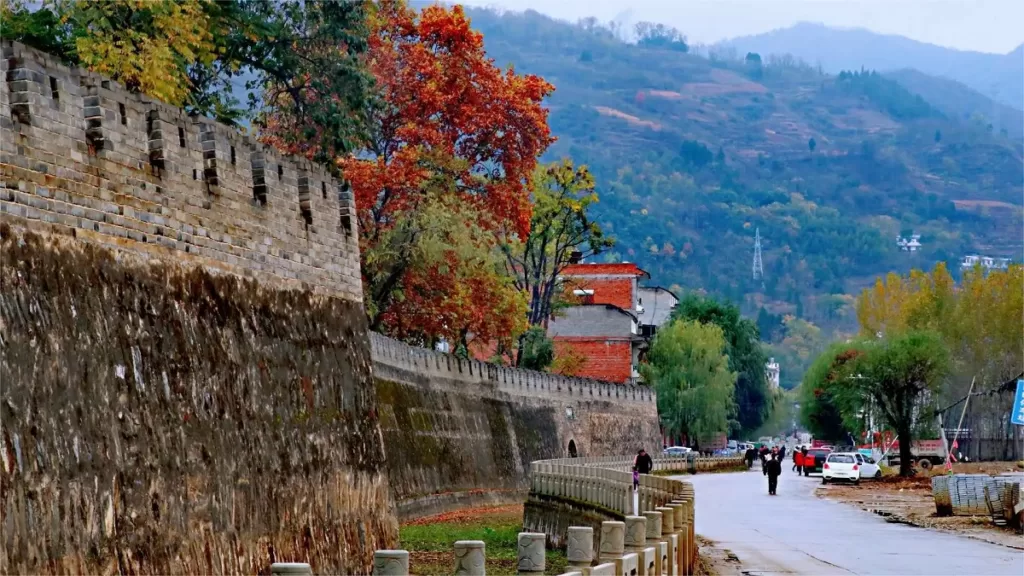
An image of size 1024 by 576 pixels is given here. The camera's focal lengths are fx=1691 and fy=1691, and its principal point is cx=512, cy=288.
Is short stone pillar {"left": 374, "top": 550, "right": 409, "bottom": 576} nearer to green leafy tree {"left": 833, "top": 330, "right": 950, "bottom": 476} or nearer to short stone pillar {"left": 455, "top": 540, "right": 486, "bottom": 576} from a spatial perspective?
short stone pillar {"left": 455, "top": 540, "right": 486, "bottom": 576}

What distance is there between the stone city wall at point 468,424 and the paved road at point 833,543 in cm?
674

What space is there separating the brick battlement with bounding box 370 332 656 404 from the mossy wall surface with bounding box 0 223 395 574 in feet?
48.0

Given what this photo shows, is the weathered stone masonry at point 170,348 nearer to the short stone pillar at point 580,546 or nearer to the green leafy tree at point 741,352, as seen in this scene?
the short stone pillar at point 580,546

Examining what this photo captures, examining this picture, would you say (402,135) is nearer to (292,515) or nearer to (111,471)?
(292,515)

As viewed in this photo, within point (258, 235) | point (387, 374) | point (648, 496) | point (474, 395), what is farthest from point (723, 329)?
point (258, 235)

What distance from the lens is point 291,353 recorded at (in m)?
24.4

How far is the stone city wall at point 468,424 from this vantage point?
136ft

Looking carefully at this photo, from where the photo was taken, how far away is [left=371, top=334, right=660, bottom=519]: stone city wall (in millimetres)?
41500

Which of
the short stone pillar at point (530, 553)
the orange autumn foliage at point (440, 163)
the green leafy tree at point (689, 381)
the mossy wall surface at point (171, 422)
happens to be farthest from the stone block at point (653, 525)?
the green leafy tree at point (689, 381)

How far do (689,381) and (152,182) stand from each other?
87.5 metres

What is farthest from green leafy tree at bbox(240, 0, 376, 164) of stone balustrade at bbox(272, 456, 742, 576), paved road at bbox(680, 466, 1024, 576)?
paved road at bbox(680, 466, 1024, 576)

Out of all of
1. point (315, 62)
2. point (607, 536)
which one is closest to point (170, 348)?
point (607, 536)

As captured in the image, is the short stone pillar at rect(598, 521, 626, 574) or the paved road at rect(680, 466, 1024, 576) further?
the paved road at rect(680, 466, 1024, 576)

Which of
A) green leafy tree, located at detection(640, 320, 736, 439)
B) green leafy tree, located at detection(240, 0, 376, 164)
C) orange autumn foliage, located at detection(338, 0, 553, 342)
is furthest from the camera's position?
green leafy tree, located at detection(640, 320, 736, 439)
